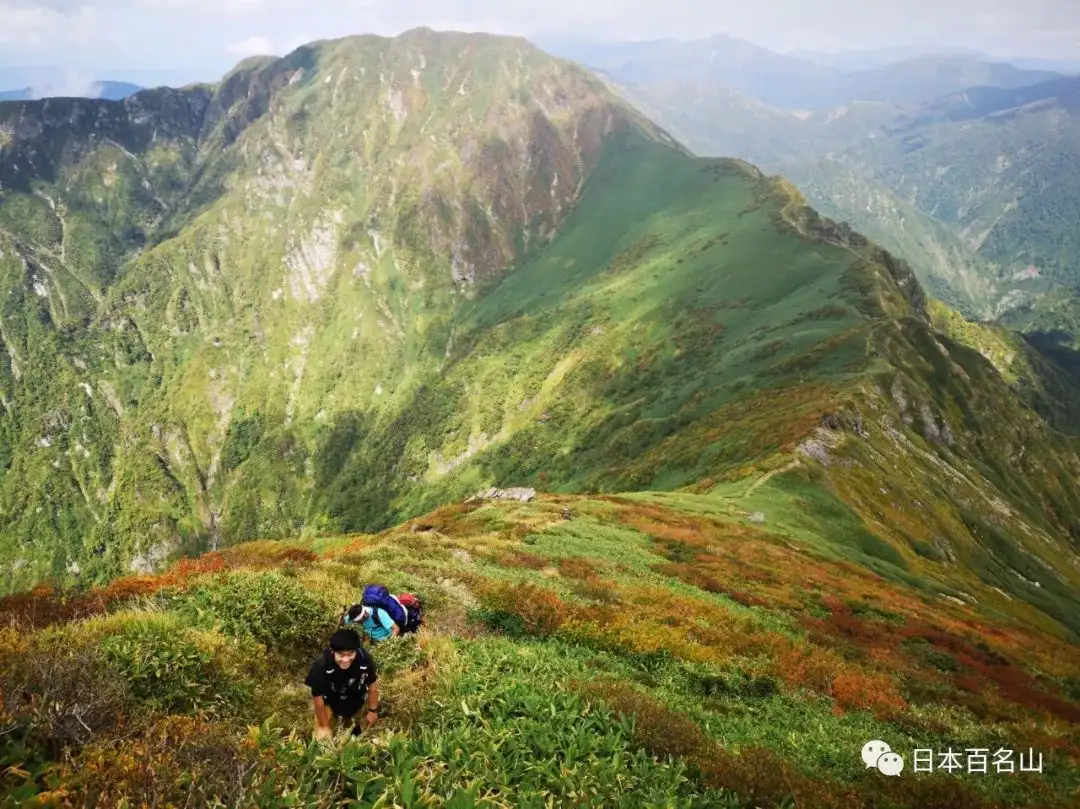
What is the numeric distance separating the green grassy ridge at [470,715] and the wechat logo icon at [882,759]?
44cm

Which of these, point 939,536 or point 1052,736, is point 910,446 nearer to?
point 939,536

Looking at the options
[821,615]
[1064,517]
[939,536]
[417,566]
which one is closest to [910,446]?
[939,536]

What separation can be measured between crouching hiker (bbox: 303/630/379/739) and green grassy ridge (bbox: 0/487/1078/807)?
63 cm

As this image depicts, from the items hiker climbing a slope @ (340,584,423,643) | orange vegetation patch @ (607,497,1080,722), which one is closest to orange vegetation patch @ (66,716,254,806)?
hiker climbing a slope @ (340,584,423,643)

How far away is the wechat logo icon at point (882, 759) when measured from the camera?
13.3 meters

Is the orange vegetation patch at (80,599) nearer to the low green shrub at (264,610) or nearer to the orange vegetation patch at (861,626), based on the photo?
the low green shrub at (264,610)

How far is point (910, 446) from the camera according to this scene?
95.6 metres

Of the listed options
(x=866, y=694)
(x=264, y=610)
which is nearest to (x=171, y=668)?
(x=264, y=610)

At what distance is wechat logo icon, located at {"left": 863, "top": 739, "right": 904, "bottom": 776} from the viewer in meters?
13.3

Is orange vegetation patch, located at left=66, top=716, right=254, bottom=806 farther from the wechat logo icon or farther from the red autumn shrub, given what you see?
the red autumn shrub

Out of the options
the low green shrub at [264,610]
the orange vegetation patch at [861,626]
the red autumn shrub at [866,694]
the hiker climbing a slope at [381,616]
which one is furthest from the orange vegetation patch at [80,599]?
the red autumn shrub at [866,694]

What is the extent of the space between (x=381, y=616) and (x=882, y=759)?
11496mm

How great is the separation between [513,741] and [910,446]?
102140mm

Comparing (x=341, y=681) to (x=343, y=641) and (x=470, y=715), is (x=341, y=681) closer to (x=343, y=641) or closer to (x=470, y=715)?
(x=343, y=641)
